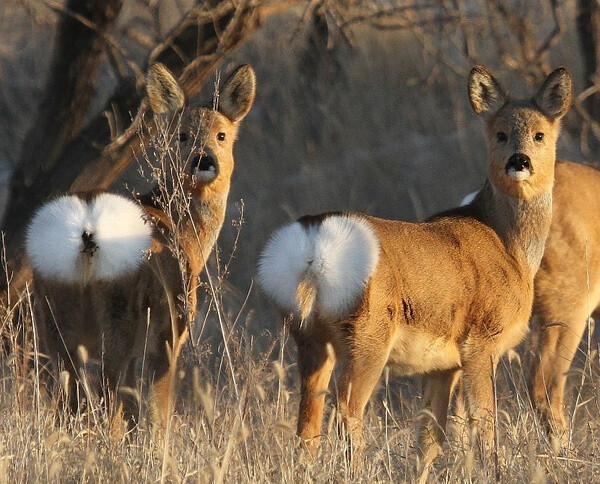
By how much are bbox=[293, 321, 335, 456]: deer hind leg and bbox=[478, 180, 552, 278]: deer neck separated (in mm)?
1450

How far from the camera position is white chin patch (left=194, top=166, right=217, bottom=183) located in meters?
6.81

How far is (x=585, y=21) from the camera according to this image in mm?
11242

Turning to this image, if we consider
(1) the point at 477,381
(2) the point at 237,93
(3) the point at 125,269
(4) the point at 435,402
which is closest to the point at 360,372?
(1) the point at 477,381

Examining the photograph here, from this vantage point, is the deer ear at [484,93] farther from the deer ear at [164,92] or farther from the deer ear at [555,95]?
the deer ear at [164,92]

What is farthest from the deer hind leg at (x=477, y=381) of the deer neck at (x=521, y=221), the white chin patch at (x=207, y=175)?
the white chin patch at (x=207, y=175)

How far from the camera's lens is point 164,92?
24.2ft

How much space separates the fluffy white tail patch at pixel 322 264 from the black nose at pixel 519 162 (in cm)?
140

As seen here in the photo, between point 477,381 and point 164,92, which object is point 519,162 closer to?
point 477,381

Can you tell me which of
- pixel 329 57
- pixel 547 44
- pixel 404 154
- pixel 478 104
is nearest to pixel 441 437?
pixel 478 104

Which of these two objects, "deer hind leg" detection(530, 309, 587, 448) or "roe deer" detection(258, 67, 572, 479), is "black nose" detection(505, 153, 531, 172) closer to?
"roe deer" detection(258, 67, 572, 479)

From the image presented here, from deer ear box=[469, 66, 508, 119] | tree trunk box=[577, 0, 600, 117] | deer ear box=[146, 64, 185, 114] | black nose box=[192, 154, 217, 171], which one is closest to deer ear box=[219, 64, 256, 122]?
deer ear box=[146, 64, 185, 114]

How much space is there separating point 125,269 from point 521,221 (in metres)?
2.21

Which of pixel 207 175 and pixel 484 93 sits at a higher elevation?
pixel 484 93

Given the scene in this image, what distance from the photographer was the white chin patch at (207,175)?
6.81 meters
